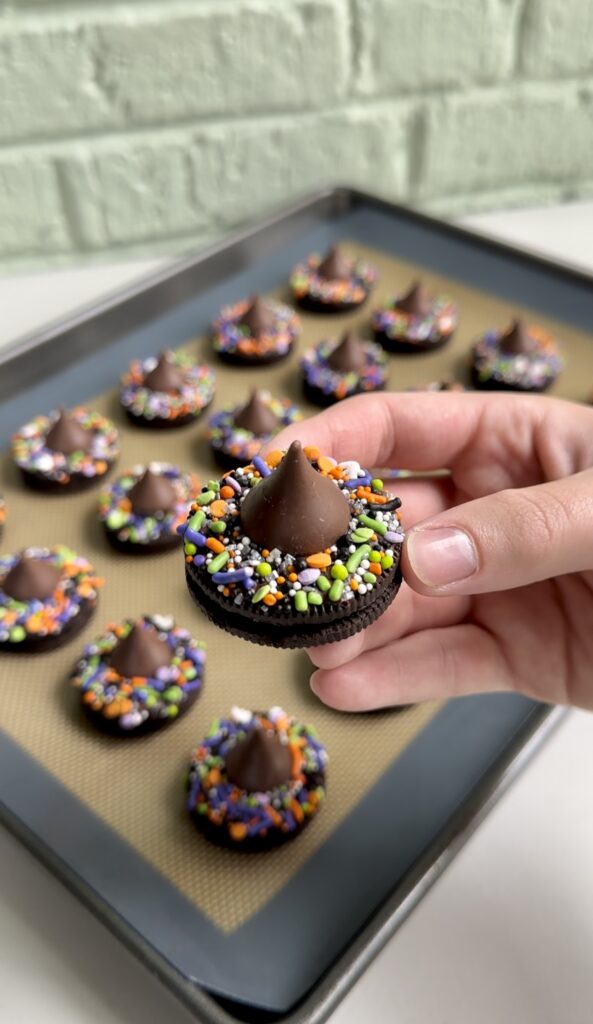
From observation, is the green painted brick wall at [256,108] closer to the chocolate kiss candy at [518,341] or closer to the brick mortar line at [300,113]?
the brick mortar line at [300,113]

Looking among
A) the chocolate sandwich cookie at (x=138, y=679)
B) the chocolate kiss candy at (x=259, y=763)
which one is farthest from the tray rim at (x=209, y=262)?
the chocolate kiss candy at (x=259, y=763)

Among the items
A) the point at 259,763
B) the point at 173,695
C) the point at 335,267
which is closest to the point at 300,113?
the point at 335,267

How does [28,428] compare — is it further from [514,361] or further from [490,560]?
[490,560]

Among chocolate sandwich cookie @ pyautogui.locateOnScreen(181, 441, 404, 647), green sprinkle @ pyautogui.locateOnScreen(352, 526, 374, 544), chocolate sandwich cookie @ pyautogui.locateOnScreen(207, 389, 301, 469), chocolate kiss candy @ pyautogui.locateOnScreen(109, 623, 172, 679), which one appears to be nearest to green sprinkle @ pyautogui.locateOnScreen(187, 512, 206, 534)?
chocolate sandwich cookie @ pyautogui.locateOnScreen(181, 441, 404, 647)

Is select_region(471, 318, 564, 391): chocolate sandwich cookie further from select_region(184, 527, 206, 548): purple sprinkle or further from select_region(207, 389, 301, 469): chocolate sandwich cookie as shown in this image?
select_region(184, 527, 206, 548): purple sprinkle

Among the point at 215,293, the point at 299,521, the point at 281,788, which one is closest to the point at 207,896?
the point at 281,788
